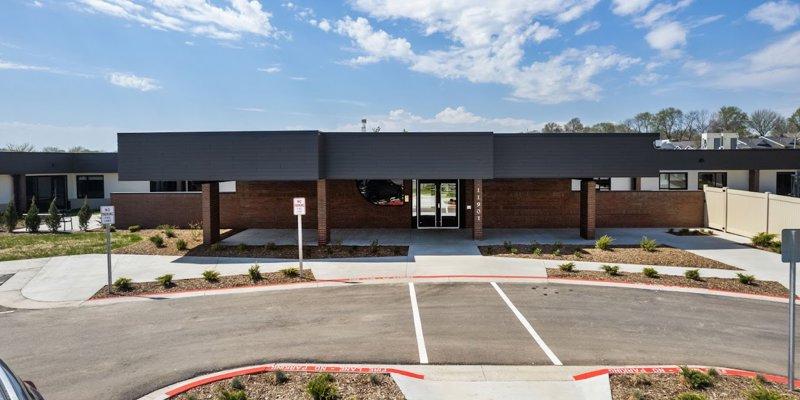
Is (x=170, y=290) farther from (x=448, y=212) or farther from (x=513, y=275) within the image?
(x=448, y=212)

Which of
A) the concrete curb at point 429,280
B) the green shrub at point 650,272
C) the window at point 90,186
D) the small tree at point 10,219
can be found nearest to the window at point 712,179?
the green shrub at point 650,272

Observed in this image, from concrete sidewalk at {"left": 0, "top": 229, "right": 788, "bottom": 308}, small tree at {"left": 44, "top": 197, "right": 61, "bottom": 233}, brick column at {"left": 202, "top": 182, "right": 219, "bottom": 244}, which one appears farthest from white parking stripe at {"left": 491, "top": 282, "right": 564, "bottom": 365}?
small tree at {"left": 44, "top": 197, "right": 61, "bottom": 233}

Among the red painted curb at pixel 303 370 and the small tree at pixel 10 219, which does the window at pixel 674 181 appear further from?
the small tree at pixel 10 219

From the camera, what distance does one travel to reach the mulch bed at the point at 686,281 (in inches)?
552

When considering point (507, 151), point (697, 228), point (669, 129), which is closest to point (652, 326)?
point (507, 151)

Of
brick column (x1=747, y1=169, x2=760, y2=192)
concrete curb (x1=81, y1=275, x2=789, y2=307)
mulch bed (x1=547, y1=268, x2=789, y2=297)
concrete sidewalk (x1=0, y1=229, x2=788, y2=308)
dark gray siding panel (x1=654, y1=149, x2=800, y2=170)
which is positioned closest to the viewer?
concrete curb (x1=81, y1=275, x2=789, y2=307)

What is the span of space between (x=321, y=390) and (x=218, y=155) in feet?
46.5

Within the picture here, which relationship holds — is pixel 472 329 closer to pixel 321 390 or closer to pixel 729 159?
pixel 321 390

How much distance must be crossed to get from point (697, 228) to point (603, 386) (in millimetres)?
20714

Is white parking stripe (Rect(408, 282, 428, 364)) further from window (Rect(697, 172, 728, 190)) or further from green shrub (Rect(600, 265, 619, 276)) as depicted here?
window (Rect(697, 172, 728, 190))

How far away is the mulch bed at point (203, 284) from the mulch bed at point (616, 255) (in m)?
7.48

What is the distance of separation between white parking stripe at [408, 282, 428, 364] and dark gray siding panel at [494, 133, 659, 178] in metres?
8.60

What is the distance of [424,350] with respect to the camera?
9539mm

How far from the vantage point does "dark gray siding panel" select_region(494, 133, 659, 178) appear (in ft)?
69.4
